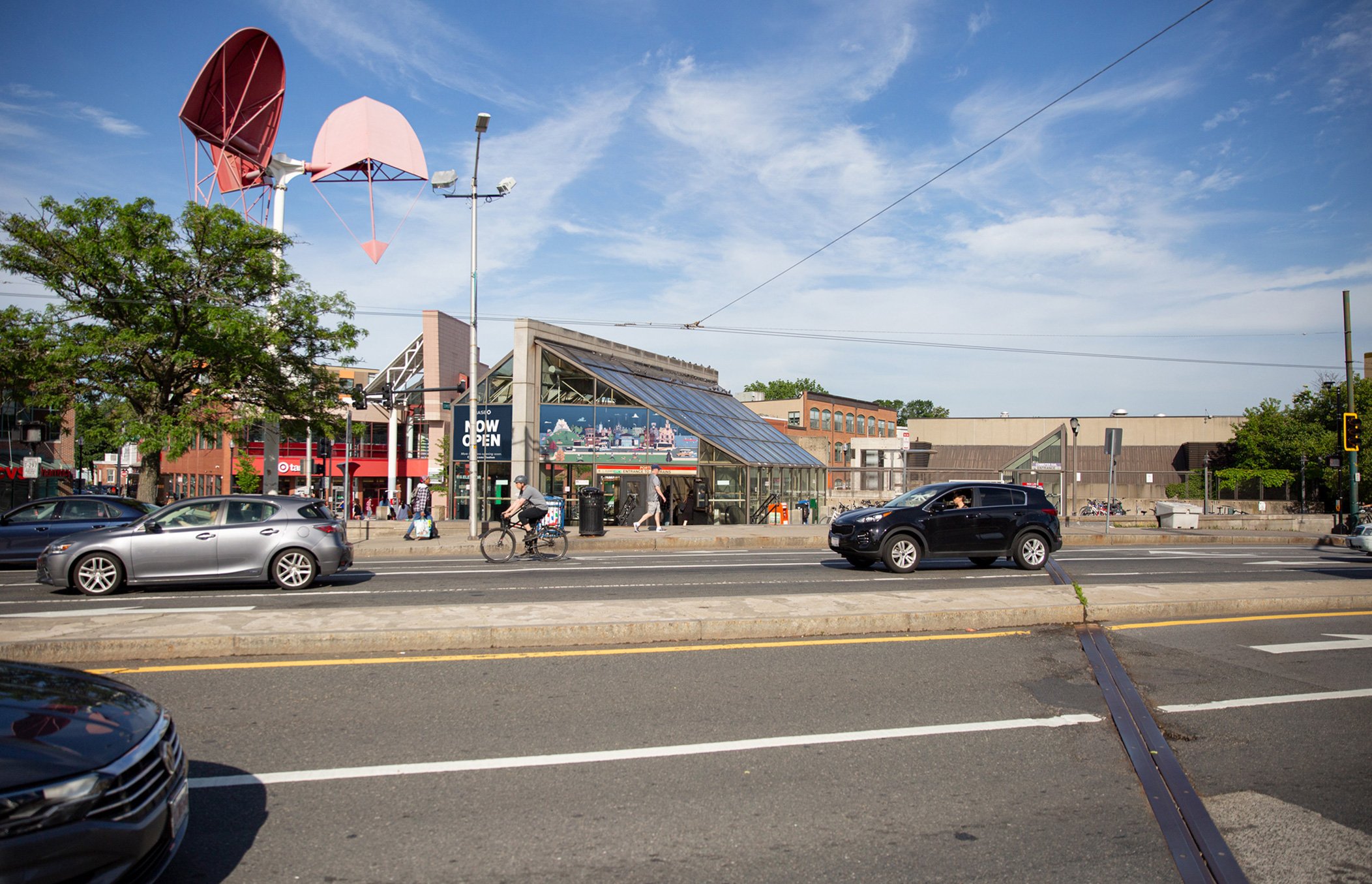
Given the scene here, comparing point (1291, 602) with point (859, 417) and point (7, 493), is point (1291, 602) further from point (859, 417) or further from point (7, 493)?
point (859, 417)

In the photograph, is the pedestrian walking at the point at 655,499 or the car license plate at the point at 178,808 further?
the pedestrian walking at the point at 655,499

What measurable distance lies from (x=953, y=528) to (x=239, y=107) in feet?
143

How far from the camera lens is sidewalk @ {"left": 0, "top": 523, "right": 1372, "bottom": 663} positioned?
25.4 feet

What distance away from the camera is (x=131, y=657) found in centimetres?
759

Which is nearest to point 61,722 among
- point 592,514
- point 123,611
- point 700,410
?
point 123,611

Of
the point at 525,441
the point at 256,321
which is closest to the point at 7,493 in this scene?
the point at 256,321

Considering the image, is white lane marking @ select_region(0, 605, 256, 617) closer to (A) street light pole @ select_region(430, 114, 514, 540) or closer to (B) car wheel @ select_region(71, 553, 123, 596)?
(B) car wheel @ select_region(71, 553, 123, 596)

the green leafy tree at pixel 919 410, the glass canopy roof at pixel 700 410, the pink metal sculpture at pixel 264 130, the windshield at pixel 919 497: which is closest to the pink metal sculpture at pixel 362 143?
the pink metal sculpture at pixel 264 130

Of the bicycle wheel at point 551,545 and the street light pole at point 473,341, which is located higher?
the street light pole at point 473,341

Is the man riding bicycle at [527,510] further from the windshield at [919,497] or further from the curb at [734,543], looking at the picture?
the windshield at [919,497]

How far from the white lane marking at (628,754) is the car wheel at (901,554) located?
28.7 feet

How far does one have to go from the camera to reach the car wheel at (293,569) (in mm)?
12742

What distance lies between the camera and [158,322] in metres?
23.1

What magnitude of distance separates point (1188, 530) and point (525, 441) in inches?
904
